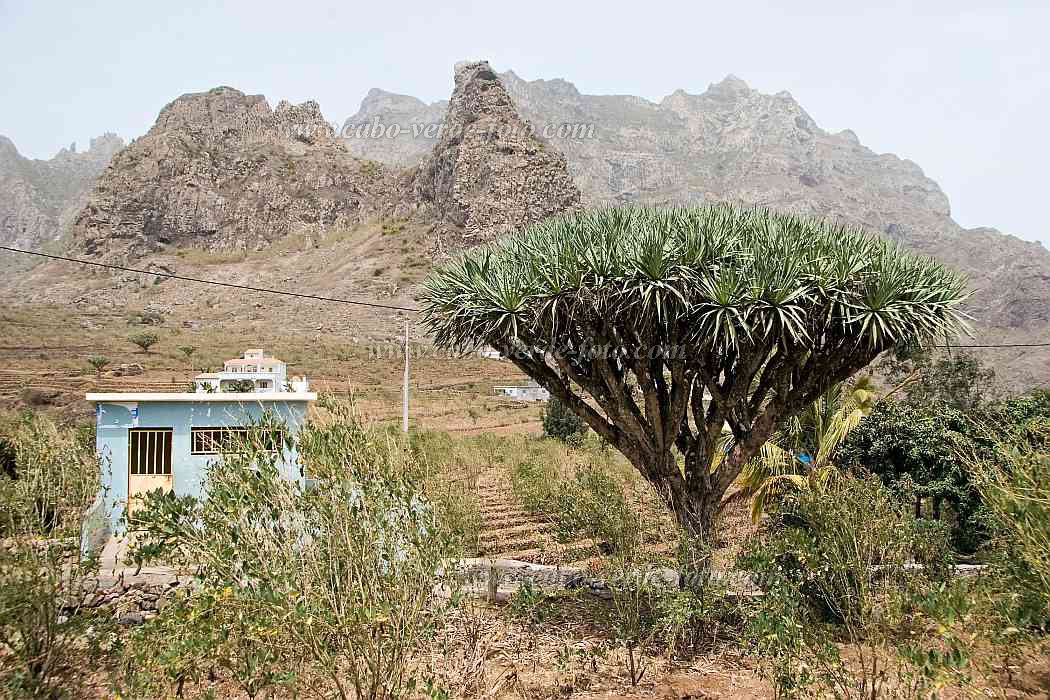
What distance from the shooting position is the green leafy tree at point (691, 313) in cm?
605

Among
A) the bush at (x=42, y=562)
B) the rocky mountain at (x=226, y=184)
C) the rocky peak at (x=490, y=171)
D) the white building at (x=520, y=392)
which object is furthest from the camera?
the rocky mountain at (x=226, y=184)

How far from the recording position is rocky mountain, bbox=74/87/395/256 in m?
83.2

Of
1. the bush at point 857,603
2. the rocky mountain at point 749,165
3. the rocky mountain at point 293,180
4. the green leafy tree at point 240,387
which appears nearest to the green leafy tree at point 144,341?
the green leafy tree at point 240,387

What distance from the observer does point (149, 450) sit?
971 cm

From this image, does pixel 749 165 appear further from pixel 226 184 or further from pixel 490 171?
pixel 226 184

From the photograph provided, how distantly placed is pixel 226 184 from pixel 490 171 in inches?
1549

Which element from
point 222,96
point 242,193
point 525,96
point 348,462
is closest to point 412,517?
point 348,462

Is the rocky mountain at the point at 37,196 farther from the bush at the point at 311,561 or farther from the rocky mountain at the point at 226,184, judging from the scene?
the bush at the point at 311,561

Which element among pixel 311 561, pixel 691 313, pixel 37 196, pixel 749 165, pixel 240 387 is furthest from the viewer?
pixel 749 165

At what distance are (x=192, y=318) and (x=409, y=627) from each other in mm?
54090

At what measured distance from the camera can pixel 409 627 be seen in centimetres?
390

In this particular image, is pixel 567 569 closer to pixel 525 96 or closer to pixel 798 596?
pixel 798 596

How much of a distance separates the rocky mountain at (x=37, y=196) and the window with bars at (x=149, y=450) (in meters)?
118

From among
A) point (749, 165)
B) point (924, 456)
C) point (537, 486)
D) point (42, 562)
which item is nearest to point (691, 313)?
point (42, 562)
